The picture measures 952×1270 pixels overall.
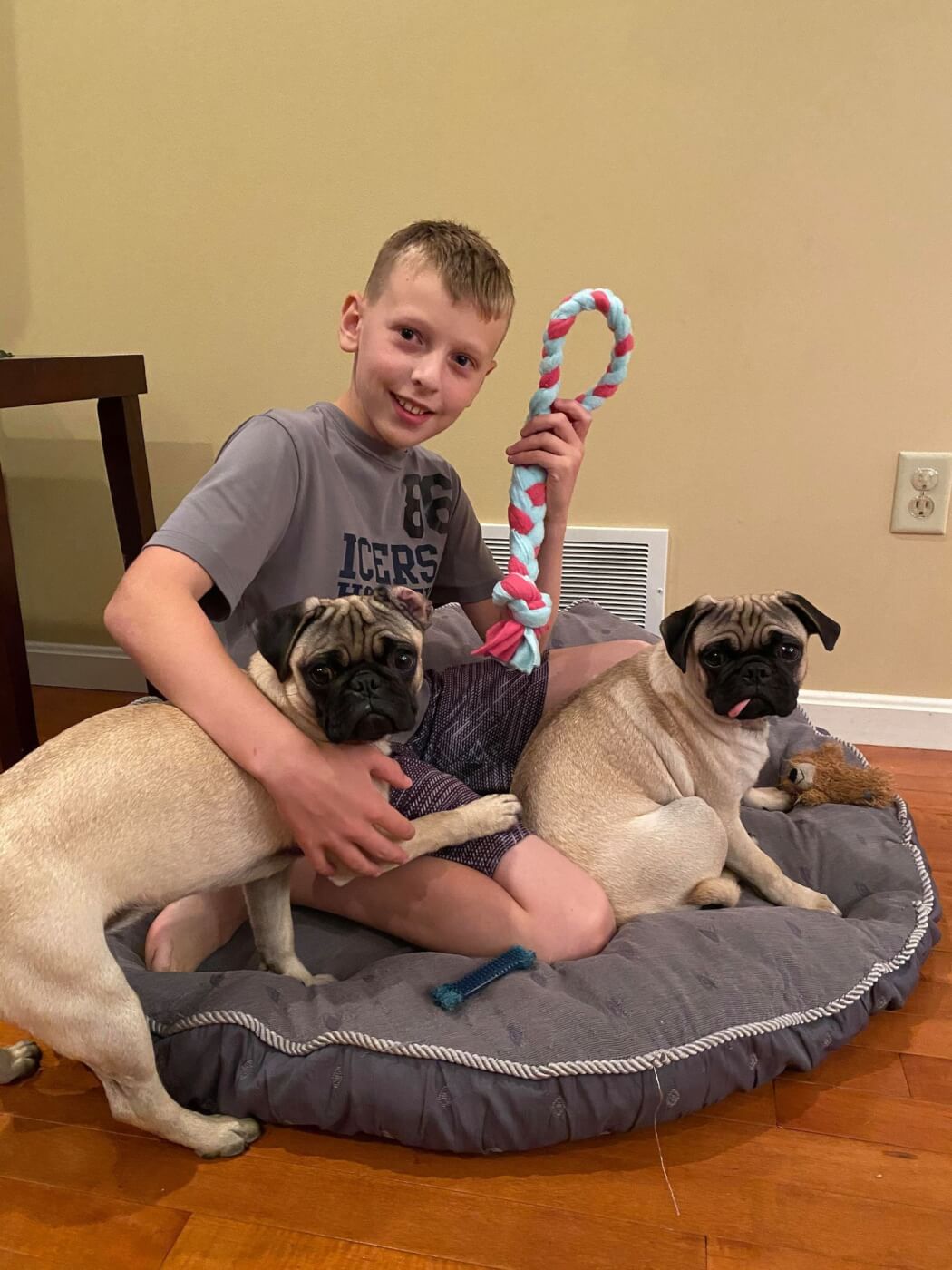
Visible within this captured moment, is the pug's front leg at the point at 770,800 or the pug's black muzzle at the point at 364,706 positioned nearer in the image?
the pug's black muzzle at the point at 364,706

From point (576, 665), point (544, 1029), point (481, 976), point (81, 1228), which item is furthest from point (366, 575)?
point (81, 1228)

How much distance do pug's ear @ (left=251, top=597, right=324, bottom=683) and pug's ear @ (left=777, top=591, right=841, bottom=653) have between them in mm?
1061

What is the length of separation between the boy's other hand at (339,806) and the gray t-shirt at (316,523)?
0.38 meters

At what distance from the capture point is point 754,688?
68.9 inches

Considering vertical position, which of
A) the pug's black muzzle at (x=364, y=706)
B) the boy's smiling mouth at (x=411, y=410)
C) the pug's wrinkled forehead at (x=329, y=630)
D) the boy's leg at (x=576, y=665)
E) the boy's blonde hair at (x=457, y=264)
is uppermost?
the boy's blonde hair at (x=457, y=264)

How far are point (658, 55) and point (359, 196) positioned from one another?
41.3 inches

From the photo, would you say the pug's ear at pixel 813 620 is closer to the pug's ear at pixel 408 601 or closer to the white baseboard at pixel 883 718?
the pug's ear at pixel 408 601

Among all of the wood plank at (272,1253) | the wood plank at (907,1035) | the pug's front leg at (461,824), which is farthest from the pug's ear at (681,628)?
the wood plank at (272,1253)

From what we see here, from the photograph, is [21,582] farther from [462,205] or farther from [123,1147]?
[123,1147]

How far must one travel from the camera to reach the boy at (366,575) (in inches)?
57.7

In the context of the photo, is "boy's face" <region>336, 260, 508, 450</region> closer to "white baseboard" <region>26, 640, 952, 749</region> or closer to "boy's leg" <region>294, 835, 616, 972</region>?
"boy's leg" <region>294, 835, 616, 972</region>

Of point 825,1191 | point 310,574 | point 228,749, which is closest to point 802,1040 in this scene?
point 825,1191

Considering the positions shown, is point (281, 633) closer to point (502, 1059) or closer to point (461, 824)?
point (461, 824)

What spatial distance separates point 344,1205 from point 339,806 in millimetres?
606
